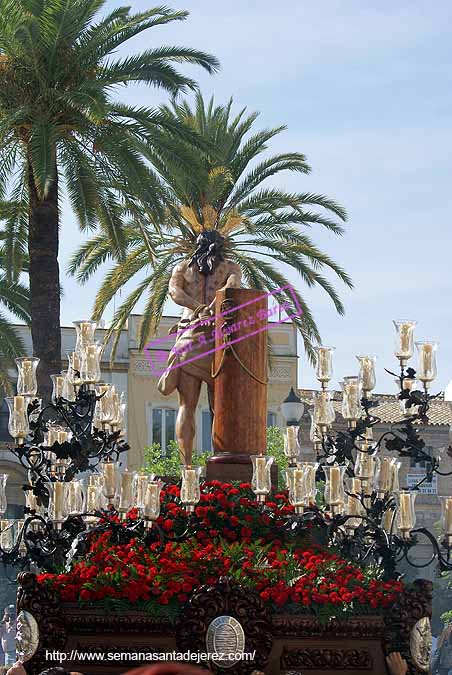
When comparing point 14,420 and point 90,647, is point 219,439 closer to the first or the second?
point 14,420

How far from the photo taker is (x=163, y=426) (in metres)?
45.9

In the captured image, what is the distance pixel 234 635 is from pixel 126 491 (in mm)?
2036

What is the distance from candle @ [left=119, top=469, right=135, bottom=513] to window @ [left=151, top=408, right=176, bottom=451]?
31761mm

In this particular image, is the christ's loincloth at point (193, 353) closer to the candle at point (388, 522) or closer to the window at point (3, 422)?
the candle at point (388, 522)

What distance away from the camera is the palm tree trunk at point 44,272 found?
70.3 ft

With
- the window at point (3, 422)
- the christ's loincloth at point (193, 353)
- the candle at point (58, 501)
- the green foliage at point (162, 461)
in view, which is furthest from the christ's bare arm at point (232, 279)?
the window at point (3, 422)

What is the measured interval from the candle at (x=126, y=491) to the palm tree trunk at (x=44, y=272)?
26.7 ft

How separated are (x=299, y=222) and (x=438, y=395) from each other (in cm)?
1509

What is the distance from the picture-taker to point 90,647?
12281mm

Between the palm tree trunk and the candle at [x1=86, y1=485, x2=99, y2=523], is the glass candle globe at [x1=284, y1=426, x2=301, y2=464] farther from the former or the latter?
the palm tree trunk

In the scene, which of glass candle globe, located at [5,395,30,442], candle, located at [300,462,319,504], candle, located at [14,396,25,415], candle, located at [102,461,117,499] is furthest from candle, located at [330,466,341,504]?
candle, located at [14,396,25,415]

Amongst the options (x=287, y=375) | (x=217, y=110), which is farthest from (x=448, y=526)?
(x=287, y=375)

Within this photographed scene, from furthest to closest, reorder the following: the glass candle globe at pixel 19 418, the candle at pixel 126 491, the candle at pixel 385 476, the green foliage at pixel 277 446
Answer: the green foliage at pixel 277 446 < the glass candle globe at pixel 19 418 < the candle at pixel 385 476 < the candle at pixel 126 491

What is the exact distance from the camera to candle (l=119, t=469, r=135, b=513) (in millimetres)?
13453
